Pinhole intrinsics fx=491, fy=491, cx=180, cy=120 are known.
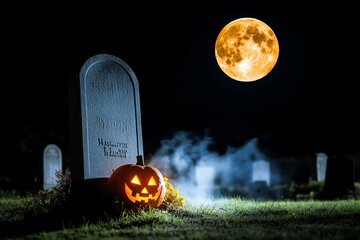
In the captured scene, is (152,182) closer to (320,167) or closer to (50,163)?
(50,163)

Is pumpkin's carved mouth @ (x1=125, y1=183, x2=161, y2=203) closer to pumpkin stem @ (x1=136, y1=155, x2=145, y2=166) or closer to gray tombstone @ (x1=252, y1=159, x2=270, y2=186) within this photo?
pumpkin stem @ (x1=136, y1=155, x2=145, y2=166)

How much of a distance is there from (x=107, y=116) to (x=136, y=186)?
1.52 m

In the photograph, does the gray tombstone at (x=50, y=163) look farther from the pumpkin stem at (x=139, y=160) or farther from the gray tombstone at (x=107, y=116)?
the pumpkin stem at (x=139, y=160)

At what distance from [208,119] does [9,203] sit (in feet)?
64.9

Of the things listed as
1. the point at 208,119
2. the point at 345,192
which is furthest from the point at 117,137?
the point at 208,119

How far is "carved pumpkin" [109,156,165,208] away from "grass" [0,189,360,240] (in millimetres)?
173

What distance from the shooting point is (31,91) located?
981 inches

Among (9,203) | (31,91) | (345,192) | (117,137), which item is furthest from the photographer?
(31,91)

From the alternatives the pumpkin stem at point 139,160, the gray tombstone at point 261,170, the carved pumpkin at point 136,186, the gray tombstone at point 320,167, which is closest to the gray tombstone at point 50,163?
the pumpkin stem at point 139,160

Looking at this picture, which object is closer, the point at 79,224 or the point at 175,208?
the point at 79,224

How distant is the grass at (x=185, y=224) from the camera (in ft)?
17.8

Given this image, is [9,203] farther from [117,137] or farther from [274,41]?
[274,41]

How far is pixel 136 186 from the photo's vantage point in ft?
Result: 23.6

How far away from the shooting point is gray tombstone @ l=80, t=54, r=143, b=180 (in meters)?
7.69
